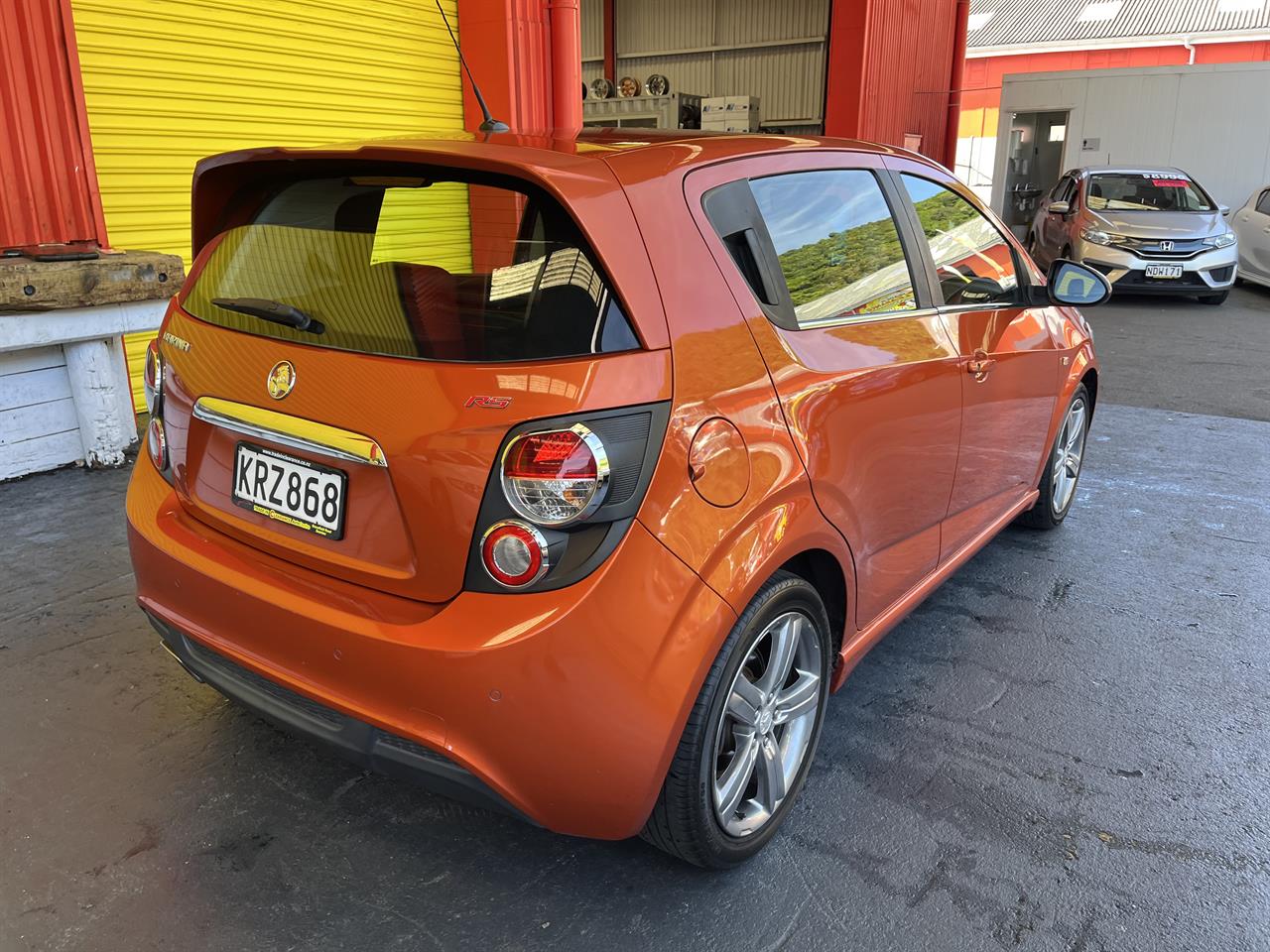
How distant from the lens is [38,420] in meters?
4.72

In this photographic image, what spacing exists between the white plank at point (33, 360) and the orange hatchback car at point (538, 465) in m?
2.69

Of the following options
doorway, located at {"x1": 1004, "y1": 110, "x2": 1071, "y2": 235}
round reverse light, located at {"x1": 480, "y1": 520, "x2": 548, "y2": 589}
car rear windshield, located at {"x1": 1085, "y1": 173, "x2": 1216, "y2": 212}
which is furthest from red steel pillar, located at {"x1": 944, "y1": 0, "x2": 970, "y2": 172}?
round reverse light, located at {"x1": 480, "y1": 520, "x2": 548, "y2": 589}

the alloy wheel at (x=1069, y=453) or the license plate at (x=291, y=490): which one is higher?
the license plate at (x=291, y=490)

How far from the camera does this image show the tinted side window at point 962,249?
300cm

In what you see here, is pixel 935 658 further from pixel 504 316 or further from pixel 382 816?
pixel 504 316

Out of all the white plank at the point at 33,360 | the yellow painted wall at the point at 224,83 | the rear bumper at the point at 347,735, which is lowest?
the rear bumper at the point at 347,735

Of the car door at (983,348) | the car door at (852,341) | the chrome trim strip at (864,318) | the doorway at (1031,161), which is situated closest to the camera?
the car door at (852,341)

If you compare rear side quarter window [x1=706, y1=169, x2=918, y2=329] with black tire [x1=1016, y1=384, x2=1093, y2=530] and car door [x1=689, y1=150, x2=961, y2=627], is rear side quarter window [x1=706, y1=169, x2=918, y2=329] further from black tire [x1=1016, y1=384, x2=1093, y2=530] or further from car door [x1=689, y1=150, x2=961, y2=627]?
black tire [x1=1016, y1=384, x2=1093, y2=530]

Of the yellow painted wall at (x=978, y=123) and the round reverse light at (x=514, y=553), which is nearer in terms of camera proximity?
the round reverse light at (x=514, y=553)

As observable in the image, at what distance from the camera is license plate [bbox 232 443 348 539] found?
1931 millimetres

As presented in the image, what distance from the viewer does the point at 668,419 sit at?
1.83m

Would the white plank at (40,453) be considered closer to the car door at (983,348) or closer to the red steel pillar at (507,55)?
the car door at (983,348)

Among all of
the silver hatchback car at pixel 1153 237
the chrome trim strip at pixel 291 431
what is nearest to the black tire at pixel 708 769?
the chrome trim strip at pixel 291 431

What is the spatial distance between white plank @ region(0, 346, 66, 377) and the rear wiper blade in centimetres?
302
